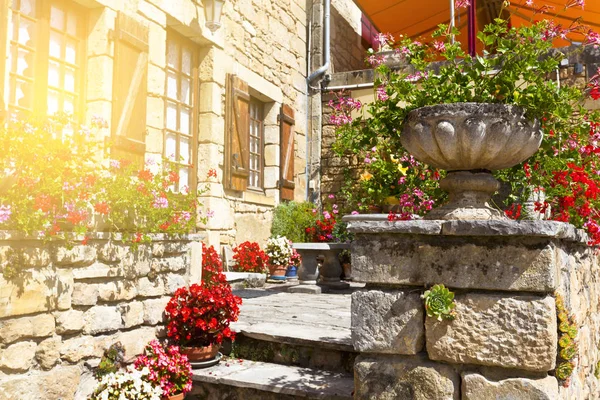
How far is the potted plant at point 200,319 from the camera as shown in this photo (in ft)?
11.6

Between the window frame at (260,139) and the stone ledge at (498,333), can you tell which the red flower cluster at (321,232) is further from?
the stone ledge at (498,333)

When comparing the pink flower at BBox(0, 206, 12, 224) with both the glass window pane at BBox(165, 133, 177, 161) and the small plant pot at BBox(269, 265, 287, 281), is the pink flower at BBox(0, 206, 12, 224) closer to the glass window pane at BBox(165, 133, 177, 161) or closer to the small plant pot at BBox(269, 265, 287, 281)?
the glass window pane at BBox(165, 133, 177, 161)

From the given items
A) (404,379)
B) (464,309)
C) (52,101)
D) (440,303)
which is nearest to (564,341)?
(464,309)

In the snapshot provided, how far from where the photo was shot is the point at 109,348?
10.4ft

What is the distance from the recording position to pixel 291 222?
27.7ft

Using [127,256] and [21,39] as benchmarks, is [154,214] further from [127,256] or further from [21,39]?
[21,39]

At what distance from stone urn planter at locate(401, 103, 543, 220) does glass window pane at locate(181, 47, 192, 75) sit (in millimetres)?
4631

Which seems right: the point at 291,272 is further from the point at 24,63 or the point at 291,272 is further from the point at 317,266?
the point at 24,63

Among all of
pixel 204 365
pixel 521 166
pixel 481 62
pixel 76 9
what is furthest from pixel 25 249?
pixel 76 9

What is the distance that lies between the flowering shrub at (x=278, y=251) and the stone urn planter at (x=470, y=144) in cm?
511

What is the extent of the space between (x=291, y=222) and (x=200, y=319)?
4.96m

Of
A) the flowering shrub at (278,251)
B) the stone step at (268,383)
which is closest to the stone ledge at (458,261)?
the stone step at (268,383)

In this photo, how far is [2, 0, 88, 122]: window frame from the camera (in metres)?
4.53

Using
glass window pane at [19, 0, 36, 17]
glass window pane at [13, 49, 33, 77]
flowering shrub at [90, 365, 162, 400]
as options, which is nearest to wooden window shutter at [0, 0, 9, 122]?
glass window pane at [13, 49, 33, 77]
